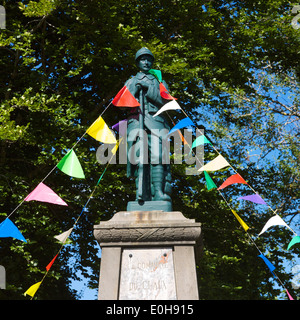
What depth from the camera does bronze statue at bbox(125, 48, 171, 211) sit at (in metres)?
5.70

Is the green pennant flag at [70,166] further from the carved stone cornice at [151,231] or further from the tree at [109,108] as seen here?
the tree at [109,108]

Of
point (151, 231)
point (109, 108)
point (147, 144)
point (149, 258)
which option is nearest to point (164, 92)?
point (147, 144)

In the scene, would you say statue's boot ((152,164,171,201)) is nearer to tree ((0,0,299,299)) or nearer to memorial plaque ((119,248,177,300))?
memorial plaque ((119,248,177,300))

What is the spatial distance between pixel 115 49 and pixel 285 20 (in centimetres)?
521

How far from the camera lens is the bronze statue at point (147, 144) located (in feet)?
18.7

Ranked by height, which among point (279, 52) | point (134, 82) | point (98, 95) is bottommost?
point (134, 82)

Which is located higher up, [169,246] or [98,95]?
[98,95]

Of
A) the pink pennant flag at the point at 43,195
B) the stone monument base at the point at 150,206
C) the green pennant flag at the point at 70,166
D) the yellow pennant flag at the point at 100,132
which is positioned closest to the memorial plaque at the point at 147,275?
the stone monument base at the point at 150,206

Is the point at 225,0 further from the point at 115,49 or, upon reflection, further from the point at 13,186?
the point at 13,186

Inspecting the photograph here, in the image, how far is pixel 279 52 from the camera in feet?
39.9

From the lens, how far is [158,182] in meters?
5.68

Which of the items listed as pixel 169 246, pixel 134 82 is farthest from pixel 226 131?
pixel 169 246

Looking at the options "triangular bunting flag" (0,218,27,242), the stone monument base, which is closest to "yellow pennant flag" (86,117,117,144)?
the stone monument base
